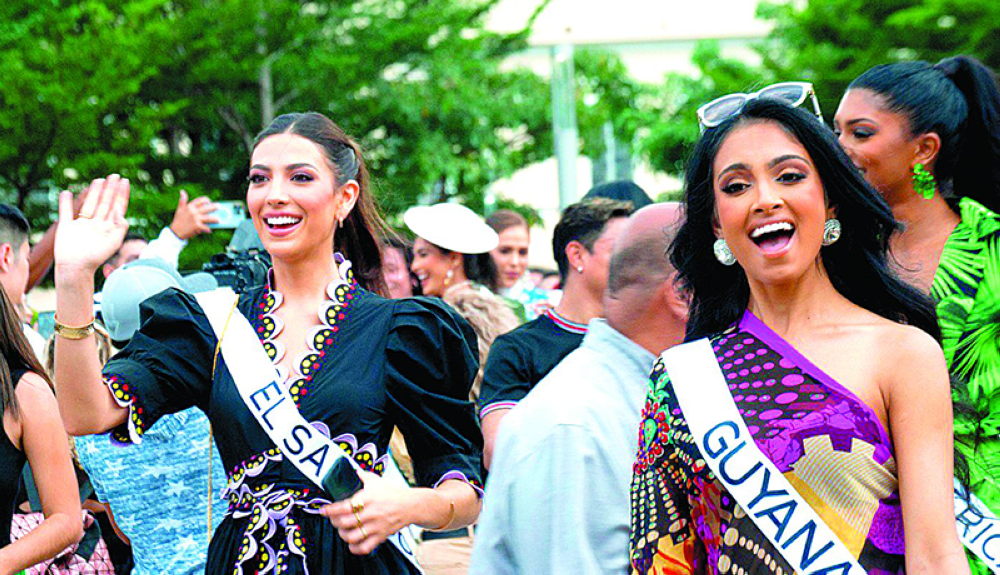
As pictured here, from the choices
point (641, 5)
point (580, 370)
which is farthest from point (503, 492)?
point (641, 5)

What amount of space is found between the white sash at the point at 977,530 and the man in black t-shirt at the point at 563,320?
185 centimetres

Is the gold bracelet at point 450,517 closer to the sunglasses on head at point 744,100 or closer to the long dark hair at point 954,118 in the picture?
the sunglasses on head at point 744,100

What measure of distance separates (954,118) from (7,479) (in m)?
2.90

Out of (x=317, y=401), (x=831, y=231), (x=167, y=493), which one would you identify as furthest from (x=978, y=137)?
(x=167, y=493)

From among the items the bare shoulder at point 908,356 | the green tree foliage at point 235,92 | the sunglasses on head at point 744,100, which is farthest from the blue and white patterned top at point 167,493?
the green tree foliage at point 235,92

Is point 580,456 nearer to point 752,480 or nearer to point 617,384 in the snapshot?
point 617,384

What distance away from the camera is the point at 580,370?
293cm

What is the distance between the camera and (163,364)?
342 cm

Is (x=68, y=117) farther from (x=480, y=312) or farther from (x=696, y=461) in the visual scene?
(x=696, y=461)

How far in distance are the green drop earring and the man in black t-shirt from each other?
1324 millimetres

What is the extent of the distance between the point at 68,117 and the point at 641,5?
20626 millimetres

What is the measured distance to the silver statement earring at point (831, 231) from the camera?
2846 mm

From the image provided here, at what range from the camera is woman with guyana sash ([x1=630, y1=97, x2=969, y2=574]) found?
8.41ft

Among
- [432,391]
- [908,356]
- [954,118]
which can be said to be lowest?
[432,391]
